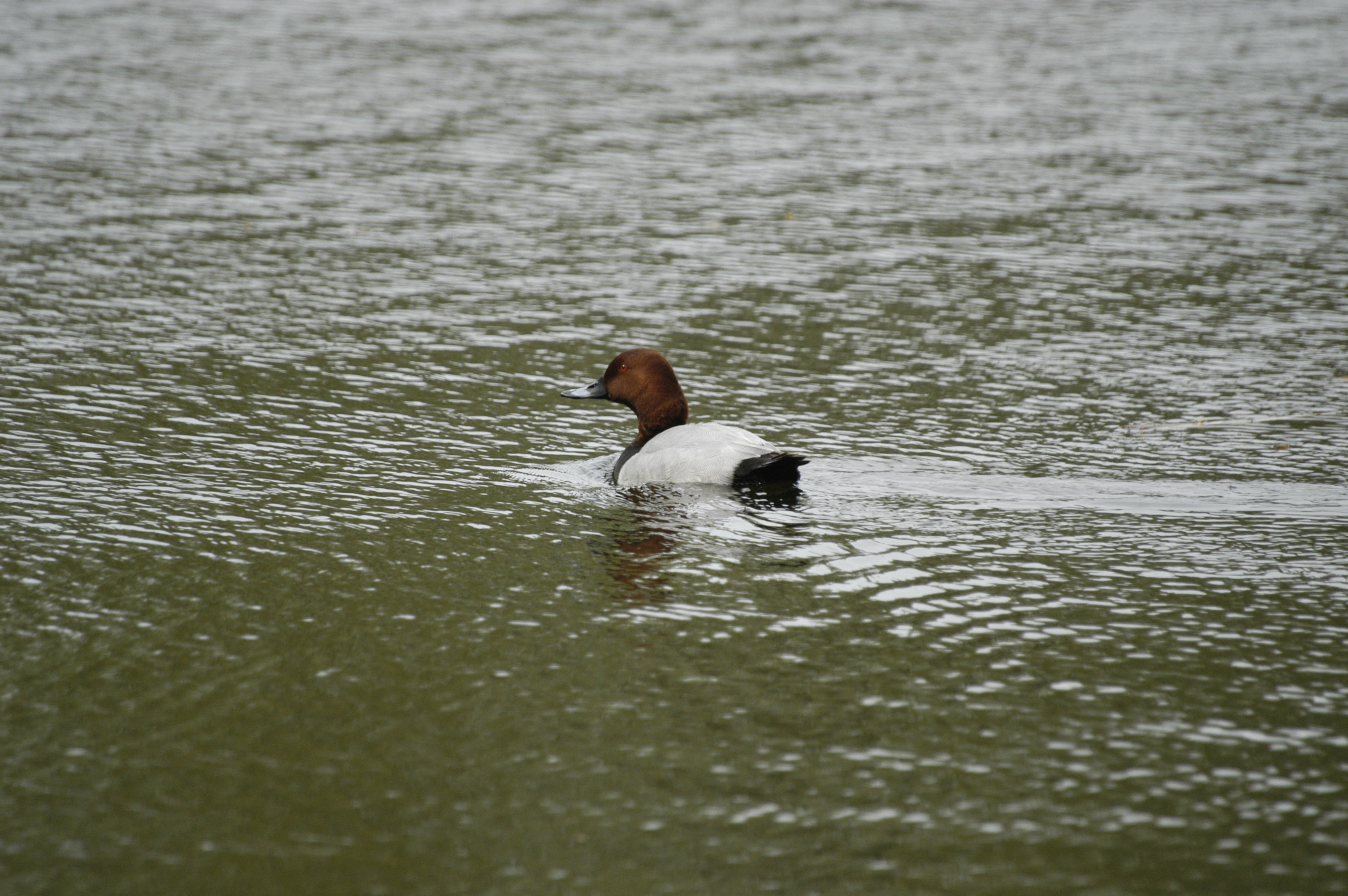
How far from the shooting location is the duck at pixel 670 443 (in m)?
8.34

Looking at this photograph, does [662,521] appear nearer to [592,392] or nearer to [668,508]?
[668,508]

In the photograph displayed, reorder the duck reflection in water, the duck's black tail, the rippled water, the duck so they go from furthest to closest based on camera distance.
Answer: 1. the duck
2. the duck's black tail
3. the duck reflection in water
4. the rippled water

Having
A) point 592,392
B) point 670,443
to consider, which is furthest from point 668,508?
point 592,392

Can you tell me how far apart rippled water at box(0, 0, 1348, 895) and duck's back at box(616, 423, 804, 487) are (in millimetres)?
192

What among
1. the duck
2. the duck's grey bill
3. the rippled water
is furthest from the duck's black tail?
the duck's grey bill

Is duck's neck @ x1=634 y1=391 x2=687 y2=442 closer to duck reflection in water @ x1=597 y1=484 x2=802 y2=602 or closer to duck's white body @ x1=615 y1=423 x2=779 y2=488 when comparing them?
duck's white body @ x1=615 y1=423 x2=779 y2=488

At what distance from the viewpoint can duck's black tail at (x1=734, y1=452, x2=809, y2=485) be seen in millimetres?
8117

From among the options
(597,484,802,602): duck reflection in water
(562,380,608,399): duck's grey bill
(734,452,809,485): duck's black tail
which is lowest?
(597,484,802,602): duck reflection in water

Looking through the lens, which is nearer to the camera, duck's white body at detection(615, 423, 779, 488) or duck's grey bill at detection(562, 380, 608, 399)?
duck's white body at detection(615, 423, 779, 488)

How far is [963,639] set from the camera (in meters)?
6.40

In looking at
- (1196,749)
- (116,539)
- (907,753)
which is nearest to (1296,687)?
(1196,749)

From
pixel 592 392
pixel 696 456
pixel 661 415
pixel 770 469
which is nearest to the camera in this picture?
pixel 770 469

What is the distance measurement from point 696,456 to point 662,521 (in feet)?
2.07

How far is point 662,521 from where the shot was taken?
7.99 metres
